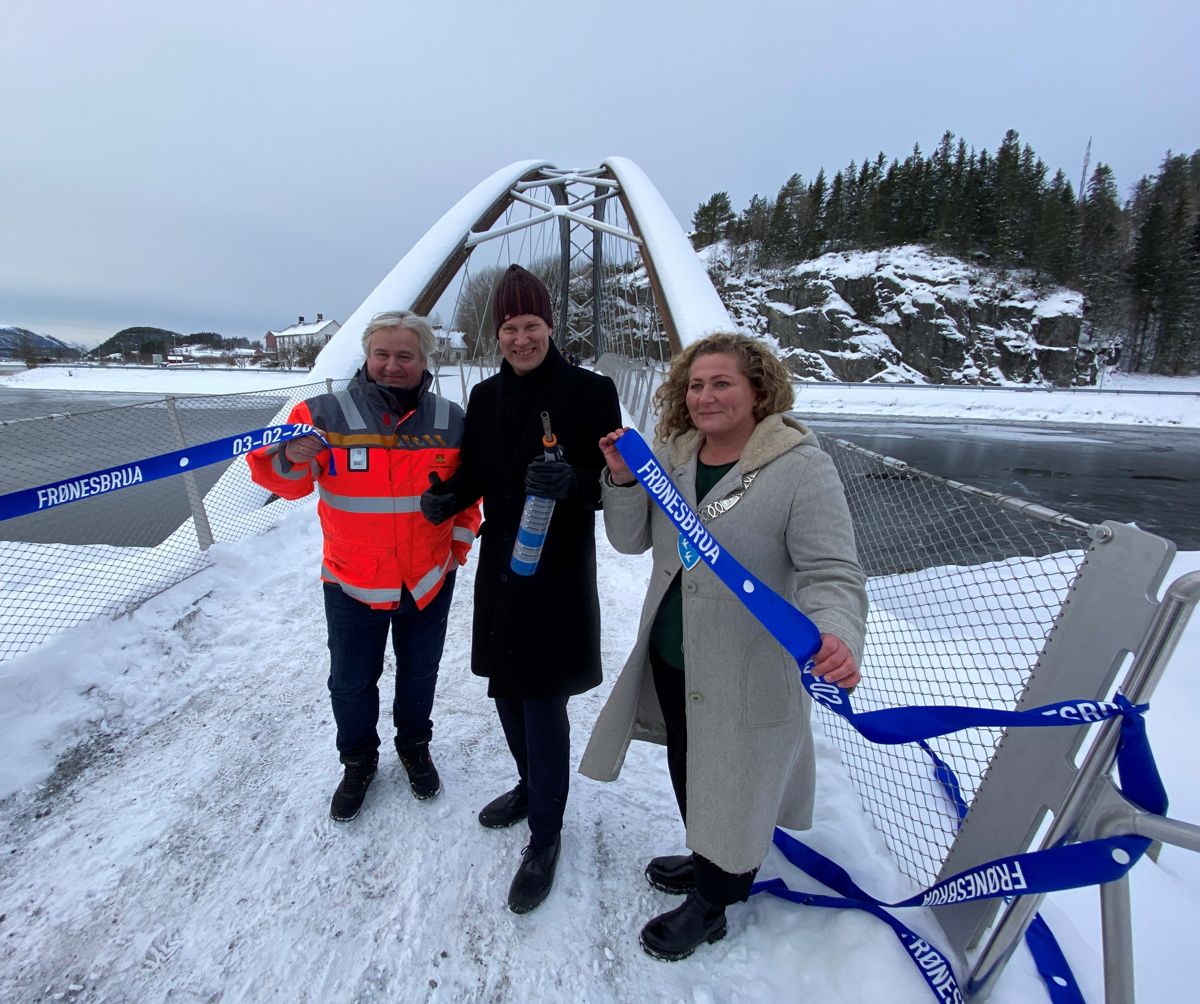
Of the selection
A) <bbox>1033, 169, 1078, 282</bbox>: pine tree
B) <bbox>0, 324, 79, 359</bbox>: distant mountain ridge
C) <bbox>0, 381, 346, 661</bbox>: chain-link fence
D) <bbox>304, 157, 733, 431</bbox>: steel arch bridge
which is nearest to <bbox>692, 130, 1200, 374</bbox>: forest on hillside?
<bbox>1033, 169, 1078, 282</bbox>: pine tree

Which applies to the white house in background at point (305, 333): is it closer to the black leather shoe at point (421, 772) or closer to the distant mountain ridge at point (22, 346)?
the distant mountain ridge at point (22, 346)

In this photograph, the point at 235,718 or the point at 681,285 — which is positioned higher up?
the point at 681,285

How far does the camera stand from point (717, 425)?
1.47 m

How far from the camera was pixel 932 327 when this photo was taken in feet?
137

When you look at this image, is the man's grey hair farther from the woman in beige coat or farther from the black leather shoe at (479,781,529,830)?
the black leather shoe at (479,781,529,830)

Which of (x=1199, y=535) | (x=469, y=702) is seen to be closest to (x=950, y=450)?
(x=1199, y=535)

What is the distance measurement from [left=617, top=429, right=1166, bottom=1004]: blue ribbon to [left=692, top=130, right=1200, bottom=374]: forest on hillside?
5619cm

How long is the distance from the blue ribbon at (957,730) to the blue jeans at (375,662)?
1.17 m


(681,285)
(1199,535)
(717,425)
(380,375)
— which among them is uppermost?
(681,285)

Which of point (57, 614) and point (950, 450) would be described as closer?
point (57, 614)

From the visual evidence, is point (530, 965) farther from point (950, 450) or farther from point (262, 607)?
point (950, 450)

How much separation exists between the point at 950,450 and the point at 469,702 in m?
15.1

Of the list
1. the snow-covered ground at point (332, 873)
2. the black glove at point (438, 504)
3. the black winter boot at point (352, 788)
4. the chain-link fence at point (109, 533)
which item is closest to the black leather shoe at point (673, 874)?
the snow-covered ground at point (332, 873)

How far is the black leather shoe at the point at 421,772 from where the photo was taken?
2217 mm
